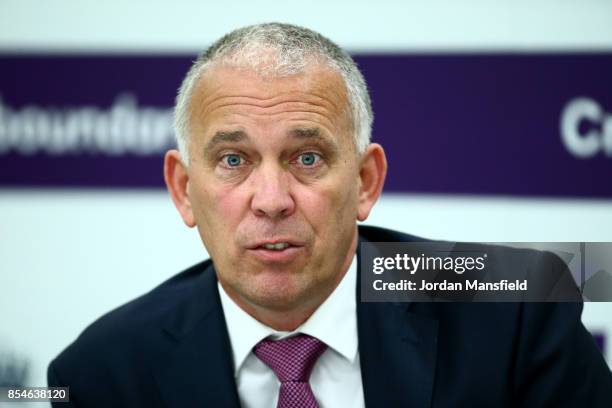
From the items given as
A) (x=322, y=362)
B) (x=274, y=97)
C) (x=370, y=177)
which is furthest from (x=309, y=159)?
(x=322, y=362)

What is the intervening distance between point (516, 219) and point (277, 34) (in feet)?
3.96

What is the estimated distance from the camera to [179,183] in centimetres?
190

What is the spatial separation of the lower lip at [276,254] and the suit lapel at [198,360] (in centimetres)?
31

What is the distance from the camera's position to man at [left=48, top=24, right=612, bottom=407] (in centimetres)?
166

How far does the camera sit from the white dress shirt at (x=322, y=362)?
5.82 feet

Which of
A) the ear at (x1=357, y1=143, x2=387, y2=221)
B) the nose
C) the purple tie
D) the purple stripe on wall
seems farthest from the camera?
the purple stripe on wall

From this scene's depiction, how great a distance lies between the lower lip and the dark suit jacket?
0.29 meters

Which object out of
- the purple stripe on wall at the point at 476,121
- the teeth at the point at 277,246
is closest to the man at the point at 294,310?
the teeth at the point at 277,246

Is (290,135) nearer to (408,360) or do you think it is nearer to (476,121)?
(408,360)

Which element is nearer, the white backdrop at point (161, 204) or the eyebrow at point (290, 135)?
the eyebrow at point (290, 135)

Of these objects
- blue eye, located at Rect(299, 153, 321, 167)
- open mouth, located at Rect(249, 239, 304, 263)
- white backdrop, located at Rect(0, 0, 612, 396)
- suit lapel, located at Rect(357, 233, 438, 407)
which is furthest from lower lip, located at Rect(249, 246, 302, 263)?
white backdrop, located at Rect(0, 0, 612, 396)

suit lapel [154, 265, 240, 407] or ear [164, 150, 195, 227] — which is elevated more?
ear [164, 150, 195, 227]

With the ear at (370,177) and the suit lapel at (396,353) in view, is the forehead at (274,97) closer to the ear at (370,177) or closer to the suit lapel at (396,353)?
the ear at (370,177)

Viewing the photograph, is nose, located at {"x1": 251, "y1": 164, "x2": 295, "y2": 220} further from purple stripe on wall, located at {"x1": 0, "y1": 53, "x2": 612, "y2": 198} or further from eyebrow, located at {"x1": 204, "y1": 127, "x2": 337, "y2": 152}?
purple stripe on wall, located at {"x1": 0, "y1": 53, "x2": 612, "y2": 198}
